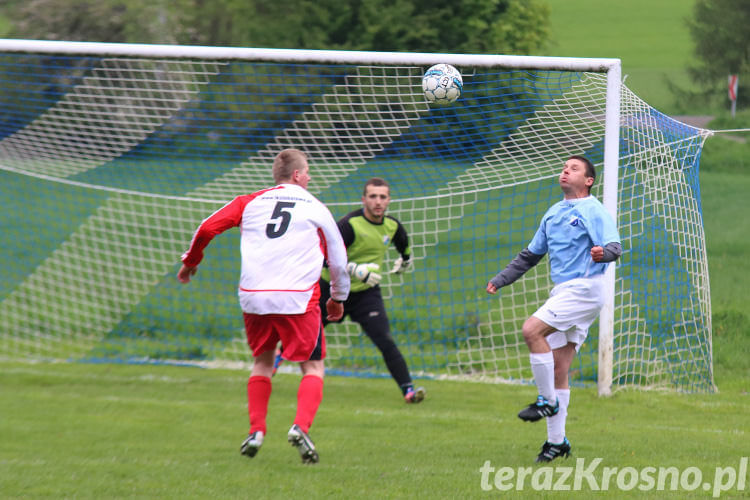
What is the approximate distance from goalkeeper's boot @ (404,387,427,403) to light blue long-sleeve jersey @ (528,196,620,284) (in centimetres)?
224

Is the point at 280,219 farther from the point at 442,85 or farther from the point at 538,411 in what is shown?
the point at 442,85

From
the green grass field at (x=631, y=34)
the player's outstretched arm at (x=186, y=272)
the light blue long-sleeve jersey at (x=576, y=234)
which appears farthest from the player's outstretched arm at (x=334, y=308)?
the green grass field at (x=631, y=34)

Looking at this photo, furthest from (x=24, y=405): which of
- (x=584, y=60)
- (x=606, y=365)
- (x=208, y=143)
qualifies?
(x=208, y=143)

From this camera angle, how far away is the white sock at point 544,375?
195 inches

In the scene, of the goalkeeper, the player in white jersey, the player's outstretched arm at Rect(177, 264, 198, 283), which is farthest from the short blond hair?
the goalkeeper

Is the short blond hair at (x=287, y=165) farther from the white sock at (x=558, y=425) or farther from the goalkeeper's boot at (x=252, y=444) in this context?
the white sock at (x=558, y=425)

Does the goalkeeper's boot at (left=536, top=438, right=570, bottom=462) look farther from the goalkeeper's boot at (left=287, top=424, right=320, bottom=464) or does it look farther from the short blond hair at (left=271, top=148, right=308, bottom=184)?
the short blond hair at (left=271, top=148, right=308, bottom=184)

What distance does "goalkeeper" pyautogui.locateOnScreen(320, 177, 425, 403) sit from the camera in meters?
6.97

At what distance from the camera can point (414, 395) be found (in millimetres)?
7094

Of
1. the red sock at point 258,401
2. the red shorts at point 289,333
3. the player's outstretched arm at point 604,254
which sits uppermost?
the player's outstretched arm at point 604,254

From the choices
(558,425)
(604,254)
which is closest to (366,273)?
(558,425)

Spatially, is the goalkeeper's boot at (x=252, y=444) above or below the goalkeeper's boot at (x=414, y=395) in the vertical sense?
above

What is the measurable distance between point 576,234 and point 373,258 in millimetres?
2290

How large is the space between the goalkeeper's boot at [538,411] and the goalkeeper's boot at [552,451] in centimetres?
28
